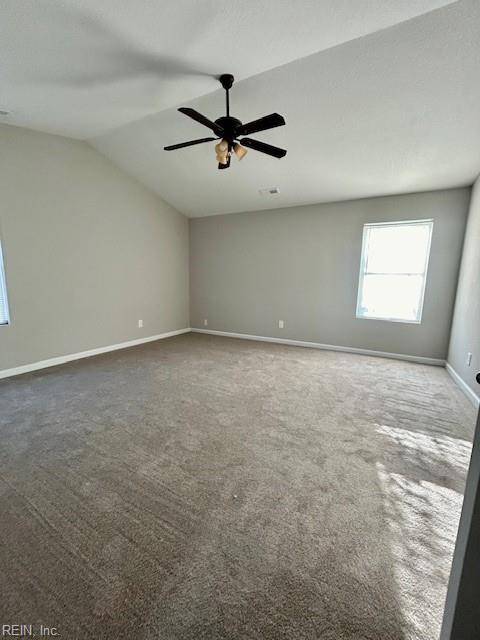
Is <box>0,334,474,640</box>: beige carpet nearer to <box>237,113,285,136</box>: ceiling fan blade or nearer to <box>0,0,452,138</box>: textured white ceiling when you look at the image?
<box>237,113,285,136</box>: ceiling fan blade

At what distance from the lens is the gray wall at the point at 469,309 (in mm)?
3014

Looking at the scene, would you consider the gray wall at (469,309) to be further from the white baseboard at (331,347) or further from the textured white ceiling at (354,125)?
the textured white ceiling at (354,125)

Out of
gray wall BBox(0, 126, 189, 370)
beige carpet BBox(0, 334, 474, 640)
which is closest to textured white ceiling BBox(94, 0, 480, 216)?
gray wall BBox(0, 126, 189, 370)

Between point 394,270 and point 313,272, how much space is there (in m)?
1.28

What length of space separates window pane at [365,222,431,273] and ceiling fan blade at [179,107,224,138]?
10.4ft

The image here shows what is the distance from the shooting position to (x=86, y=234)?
4.11 meters

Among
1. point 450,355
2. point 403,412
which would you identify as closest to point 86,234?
point 403,412

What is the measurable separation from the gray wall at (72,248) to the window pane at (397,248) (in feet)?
12.6

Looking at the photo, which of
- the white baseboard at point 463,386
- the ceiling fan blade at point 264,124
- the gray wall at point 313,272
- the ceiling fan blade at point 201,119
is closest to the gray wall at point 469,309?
the white baseboard at point 463,386

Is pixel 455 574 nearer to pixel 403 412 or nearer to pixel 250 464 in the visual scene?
pixel 250 464

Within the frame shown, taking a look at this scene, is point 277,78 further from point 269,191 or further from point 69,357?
point 69,357

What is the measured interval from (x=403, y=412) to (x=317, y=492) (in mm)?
1533

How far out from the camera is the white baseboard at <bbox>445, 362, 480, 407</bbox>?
2807mm

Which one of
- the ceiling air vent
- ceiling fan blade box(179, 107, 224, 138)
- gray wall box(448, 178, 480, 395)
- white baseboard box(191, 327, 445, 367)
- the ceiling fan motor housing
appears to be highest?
the ceiling air vent
